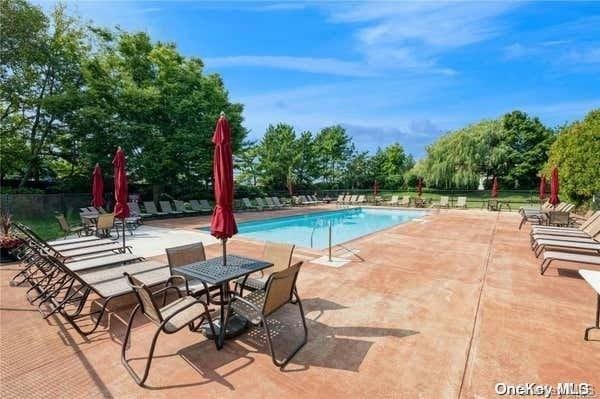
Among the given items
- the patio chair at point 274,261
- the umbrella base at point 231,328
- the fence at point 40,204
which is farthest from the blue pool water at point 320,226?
the fence at point 40,204

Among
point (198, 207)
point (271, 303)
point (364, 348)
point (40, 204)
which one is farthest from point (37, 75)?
point (364, 348)

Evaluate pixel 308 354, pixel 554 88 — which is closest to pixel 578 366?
pixel 308 354

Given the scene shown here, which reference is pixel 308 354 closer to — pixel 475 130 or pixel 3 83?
pixel 3 83

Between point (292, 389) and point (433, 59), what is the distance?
61.0 feet

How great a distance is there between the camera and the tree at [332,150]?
28.1 meters

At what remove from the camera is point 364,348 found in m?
2.93

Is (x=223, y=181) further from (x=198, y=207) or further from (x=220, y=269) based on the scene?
(x=198, y=207)

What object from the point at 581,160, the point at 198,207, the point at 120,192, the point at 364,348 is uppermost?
the point at 581,160

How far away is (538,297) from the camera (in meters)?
4.18

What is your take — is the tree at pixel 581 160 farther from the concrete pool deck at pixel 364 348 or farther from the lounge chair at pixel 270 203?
the lounge chair at pixel 270 203

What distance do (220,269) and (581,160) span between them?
14167 millimetres

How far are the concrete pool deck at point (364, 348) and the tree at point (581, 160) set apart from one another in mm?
8654

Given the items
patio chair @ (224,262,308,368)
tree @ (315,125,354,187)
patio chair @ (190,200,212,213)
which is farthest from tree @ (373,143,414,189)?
patio chair @ (224,262,308,368)

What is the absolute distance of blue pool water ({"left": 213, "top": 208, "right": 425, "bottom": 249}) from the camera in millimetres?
10805
